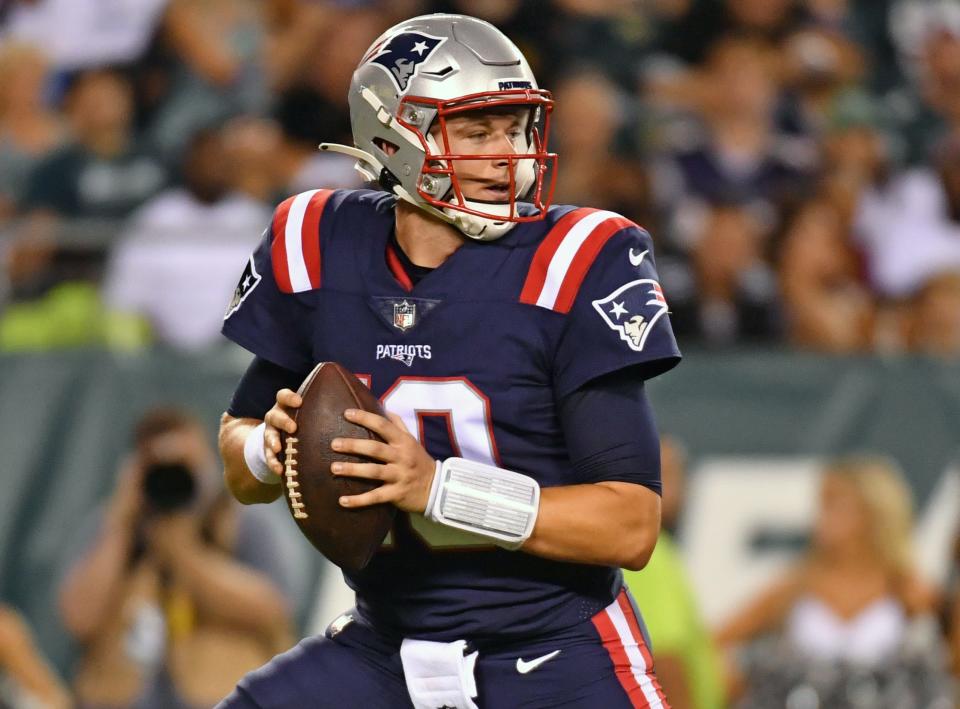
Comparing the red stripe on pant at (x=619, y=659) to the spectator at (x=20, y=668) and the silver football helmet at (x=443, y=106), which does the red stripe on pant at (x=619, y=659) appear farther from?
the spectator at (x=20, y=668)

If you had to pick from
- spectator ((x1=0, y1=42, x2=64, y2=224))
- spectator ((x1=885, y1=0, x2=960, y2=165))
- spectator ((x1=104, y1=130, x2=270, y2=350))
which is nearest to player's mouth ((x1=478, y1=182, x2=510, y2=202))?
spectator ((x1=104, y1=130, x2=270, y2=350))

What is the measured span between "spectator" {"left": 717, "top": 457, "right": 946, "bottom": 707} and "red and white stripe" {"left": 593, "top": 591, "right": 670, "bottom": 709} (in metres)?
2.66

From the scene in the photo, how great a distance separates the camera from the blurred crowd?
18.6ft

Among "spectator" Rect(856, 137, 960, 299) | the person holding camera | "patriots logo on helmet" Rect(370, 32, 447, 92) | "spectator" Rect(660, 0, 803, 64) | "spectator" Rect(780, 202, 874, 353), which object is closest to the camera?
"patriots logo on helmet" Rect(370, 32, 447, 92)

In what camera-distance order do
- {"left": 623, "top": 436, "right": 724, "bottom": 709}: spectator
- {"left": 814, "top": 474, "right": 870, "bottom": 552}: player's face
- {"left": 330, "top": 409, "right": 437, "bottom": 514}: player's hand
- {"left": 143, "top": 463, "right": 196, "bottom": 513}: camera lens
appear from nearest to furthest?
{"left": 330, "top": 409, "right": 437, "bottom": 514}: player's hand
{"left": 623, "top": 436, "right": 724, "bottom": 709}: spectator
{"left": 143, "top": 463, "right": 196, "bottom": 513}: camera lens
{"left": 814, "top": 474, "right": 870, "bottom": 552}: player's face

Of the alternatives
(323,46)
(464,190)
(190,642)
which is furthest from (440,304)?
(323,46)

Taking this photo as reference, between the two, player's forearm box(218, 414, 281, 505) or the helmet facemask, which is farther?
player's forearm box(218, 414, 281, 505)

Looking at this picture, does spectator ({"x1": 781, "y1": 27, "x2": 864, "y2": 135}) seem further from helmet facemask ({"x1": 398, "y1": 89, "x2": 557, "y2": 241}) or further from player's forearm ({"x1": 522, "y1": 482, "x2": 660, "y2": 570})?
player's forearm ({"x1": 522, "y1": 482, "x2": 660, "y2": 570})

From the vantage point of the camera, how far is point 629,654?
Answer: 271 centimetres

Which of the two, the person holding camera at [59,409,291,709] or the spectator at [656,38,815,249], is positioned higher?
the spectator at [656,38,815,249]

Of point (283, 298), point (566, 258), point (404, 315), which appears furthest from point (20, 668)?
point (566, 258)

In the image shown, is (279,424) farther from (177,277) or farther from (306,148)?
(306,148)

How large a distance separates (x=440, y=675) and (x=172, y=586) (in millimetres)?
2737

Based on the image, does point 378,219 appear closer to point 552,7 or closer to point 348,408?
point 348,408
